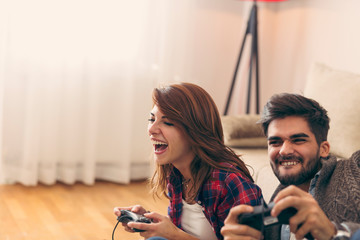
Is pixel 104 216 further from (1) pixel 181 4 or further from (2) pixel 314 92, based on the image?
(1) pixel 181 4

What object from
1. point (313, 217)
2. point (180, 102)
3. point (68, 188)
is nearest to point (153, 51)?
point (68, 188)

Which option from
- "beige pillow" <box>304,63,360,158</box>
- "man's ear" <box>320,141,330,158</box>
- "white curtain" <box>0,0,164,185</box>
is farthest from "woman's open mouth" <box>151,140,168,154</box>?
"white curtain" <box>0,0,164,185</box>

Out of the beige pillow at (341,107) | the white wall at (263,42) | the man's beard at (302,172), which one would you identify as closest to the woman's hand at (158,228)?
the man's beard at (302,172)

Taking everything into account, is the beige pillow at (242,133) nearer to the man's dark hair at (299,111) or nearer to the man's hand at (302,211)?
the man's dark hair at (299,111)

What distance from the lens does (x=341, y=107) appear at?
6.77ft

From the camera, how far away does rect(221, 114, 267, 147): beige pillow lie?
7.75 ft

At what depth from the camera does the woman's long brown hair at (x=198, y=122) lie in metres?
1.37

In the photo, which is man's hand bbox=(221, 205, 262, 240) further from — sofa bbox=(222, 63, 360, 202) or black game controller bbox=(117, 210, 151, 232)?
sofa bbox=(222, 63, 360, 202)

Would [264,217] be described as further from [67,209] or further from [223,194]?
[67,209]

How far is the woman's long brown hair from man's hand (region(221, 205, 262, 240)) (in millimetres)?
407

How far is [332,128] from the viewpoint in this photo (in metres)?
2.06

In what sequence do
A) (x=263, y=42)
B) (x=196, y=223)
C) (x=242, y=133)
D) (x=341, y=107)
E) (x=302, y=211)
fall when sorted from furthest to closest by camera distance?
1. (x=263, y=42)
2. (x=242, y=133)
3. (x=341, y=107)
4. (x=196, y=223)
5. (x=302, y=211)

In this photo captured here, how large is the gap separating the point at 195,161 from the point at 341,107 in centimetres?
94

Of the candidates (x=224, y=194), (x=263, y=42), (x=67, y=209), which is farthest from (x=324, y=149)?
(x=263, y=42)
